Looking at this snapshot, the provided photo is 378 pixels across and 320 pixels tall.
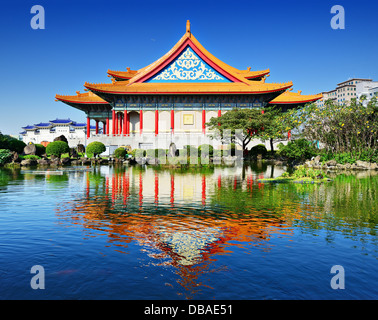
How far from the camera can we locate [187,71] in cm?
4100

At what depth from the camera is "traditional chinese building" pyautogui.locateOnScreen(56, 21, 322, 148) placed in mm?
38716

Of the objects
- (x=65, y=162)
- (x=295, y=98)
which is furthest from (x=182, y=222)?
(x=295, y=98)

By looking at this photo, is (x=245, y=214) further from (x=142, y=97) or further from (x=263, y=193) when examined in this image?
(x=142, y=97)

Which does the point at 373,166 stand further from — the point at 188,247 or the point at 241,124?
the point at 188,247

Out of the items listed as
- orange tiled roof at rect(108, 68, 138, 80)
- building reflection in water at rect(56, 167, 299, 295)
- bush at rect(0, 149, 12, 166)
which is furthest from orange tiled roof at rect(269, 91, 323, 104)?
building reflection in water at rect(56, 167, 299, 295)

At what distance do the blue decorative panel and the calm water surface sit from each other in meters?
32.5

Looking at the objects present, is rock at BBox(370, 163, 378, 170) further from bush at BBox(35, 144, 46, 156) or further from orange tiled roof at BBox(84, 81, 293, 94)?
bush at BBox(35, 144, 46, 156)

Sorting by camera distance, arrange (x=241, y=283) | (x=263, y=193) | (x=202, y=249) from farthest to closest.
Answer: (x=263, y=193) < (x=202, y=249) < (x=241, y=283)

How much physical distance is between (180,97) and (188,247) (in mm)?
36954

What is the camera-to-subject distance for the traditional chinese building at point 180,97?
3872 cm

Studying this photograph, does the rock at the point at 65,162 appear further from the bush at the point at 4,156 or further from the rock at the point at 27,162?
the bush at the point at 4,156

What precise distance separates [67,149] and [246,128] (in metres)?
17.1
